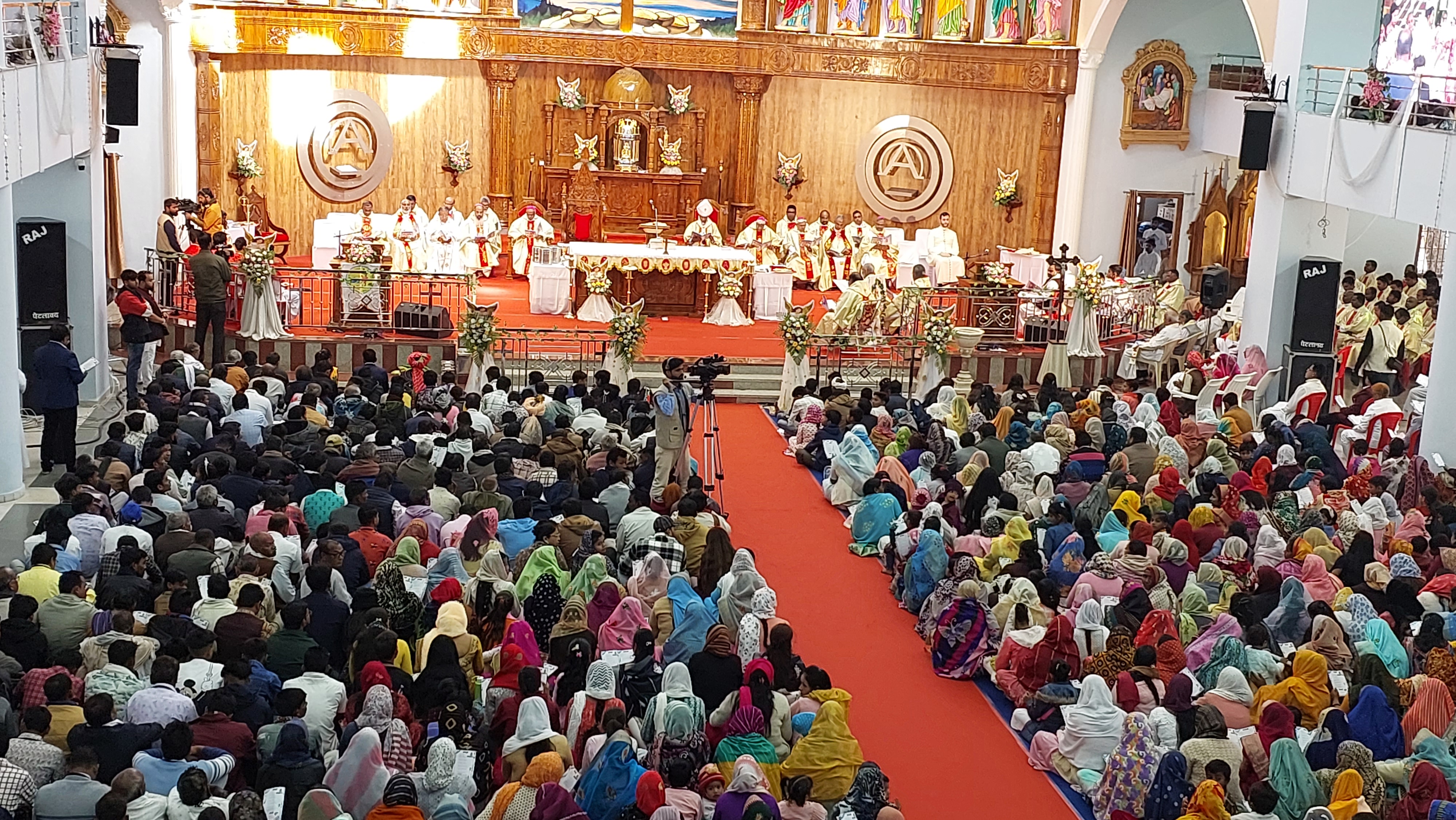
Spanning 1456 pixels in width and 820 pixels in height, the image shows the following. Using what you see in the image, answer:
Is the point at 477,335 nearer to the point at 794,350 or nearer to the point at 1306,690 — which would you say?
the point at 794,350

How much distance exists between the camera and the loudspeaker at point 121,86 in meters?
20.3

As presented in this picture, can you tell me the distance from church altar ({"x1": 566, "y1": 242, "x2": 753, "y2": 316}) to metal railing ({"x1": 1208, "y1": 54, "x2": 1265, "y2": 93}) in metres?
9.44

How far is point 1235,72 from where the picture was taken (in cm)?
2872

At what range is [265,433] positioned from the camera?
1597 centimetres

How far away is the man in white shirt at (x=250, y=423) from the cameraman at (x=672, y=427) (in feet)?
13.1

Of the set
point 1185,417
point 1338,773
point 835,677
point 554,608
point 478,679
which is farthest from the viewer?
point 1185,417

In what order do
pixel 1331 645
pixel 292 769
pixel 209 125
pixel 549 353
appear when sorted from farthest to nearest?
1. pixel 209 125
2. pixel 549 353
3. pixel 1331 645
4. pixel 292 769

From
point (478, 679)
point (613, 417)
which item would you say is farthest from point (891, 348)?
point (478, 679)

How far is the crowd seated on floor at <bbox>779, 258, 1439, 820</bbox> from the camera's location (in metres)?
10.5

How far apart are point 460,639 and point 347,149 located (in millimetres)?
19920

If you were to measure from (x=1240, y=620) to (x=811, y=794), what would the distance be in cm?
429

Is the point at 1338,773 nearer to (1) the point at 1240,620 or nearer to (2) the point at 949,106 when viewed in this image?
(1) the point at 1240,620

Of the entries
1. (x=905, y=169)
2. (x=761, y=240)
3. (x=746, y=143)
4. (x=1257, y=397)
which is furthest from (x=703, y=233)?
(x=1257, y=397)

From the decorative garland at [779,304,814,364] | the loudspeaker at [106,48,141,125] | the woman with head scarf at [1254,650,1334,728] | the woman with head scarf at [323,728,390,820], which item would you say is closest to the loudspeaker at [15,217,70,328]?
the loudspeaker at [106,48,141,125]
